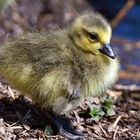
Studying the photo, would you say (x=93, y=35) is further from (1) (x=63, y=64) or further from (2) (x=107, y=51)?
(1) (x=63, y=64)

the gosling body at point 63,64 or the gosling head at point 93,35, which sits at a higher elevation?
the gosling head at point 93,35

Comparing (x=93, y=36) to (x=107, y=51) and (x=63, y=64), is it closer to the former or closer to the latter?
(x=107, y=51)

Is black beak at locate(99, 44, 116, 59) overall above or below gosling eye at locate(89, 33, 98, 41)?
below

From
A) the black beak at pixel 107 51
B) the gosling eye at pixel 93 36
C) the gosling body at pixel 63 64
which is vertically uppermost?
the gosling eye at pixel 93 36

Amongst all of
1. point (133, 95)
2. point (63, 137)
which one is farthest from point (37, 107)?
point (133, 95)

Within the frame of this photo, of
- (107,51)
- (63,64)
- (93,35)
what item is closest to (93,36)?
(93,35)

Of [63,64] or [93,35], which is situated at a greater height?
[93,35]

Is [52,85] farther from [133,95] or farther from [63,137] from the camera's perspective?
[133,95]

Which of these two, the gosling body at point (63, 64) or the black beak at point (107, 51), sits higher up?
the black beak at point (107, 51)
